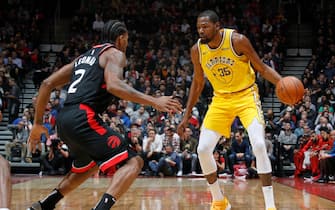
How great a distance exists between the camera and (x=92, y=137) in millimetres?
4508

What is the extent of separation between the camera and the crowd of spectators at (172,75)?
13452mm

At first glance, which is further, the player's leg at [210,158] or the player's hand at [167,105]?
the player's leg at [210,158]

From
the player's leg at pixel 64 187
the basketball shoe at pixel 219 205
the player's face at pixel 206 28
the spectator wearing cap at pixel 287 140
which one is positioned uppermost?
the player's face at pixel 206 28

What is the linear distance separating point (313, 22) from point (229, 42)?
15186mm

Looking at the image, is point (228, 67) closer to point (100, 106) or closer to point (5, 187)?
point (100, 106)

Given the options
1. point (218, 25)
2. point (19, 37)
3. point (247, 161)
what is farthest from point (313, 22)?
point (218, 25)

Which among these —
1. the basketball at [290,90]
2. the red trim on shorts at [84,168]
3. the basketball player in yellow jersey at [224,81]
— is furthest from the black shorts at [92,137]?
the basketball at [290,90]

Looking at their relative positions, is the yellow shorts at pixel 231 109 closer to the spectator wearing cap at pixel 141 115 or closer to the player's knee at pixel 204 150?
the player's knee at pixel 204 150

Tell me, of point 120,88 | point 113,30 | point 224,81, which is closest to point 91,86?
point 120,88

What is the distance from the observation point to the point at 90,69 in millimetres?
4699

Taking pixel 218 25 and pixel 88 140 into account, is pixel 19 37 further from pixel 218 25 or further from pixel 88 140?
pixel 88 140

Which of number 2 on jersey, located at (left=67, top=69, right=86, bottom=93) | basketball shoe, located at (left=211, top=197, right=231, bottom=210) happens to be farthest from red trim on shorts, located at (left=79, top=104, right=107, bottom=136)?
basketball shoe, located at (left=211, top=197, right=231, bottom=210)

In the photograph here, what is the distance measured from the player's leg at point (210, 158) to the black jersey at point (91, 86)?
1547 millimetres

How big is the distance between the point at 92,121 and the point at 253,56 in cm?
208
